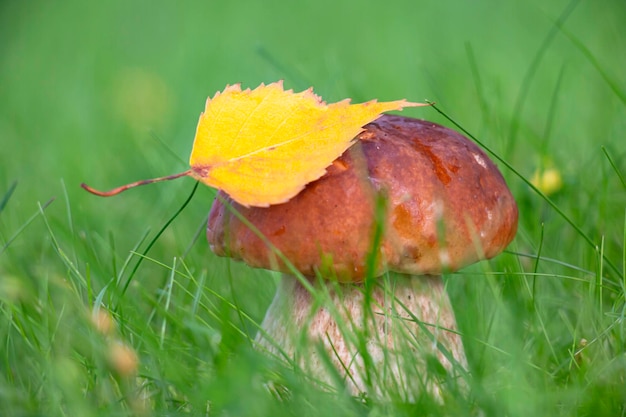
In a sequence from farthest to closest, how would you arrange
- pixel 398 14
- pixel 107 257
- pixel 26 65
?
pixel 398 14 < pixel 26 65 < pixel 107 257

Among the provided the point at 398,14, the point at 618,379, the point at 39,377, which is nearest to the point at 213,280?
the point at 39,377

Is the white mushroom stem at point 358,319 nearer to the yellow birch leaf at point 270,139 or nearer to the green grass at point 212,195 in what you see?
the green grass at point 212,195

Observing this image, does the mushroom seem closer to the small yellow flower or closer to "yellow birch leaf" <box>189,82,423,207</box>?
"yellow birch leaf" <box>189,82,423,207</box>

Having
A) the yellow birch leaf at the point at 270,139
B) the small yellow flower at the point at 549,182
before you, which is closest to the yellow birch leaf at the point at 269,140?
the yellow birch leaf at the point at 270,139

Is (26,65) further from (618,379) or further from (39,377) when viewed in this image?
(618,379)

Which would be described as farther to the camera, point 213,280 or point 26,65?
point 26,65

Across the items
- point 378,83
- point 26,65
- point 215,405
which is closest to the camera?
point 215,405

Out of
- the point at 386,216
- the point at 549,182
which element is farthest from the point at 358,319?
the point at 549,182

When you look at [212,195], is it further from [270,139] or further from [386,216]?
[386,216]
